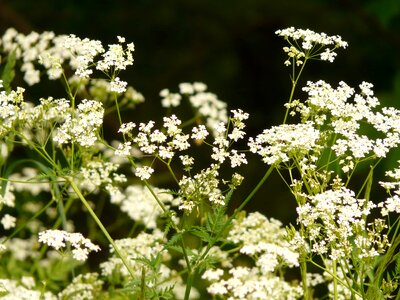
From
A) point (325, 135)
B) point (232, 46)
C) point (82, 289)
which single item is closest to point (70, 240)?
point (82, 289)

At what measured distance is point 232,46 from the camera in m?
7.08

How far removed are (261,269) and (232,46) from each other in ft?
14.8

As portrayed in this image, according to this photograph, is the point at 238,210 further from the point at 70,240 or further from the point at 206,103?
the point at 206,103

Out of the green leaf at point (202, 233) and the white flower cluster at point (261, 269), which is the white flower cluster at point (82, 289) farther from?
the green leaf at point (202, 233)

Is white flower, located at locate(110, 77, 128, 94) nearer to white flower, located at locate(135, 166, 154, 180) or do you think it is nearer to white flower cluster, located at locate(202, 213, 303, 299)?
white flower, located at locate(135, 166, 154, 180)

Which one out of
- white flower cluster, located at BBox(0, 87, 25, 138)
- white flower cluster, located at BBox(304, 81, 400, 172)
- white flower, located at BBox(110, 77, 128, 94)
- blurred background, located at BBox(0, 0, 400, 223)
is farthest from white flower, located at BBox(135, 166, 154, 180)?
blurred background, located at BBox(0, 0, 400, 223)

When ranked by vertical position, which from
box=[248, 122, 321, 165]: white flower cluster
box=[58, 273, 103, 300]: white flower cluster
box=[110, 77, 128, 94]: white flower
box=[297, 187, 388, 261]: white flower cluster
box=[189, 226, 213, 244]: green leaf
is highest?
box=[110, 77, 128, 94]: white flower

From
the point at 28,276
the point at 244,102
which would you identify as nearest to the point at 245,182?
the point at 244,102

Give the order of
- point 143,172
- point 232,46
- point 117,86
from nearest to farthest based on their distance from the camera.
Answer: point 143,172, point 117,86, point 232,46

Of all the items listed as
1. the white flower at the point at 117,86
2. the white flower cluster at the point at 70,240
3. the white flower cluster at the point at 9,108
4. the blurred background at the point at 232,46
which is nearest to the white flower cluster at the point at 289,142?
the white flower at the point at 117,86

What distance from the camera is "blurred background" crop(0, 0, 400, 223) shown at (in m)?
6.54

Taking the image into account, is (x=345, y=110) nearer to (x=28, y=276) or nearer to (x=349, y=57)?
(x=28, y=276)

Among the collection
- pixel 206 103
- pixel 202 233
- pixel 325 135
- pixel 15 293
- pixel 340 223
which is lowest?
pixel 15 293

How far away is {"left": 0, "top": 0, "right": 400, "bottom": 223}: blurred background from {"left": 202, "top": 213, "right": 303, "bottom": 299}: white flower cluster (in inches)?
129
